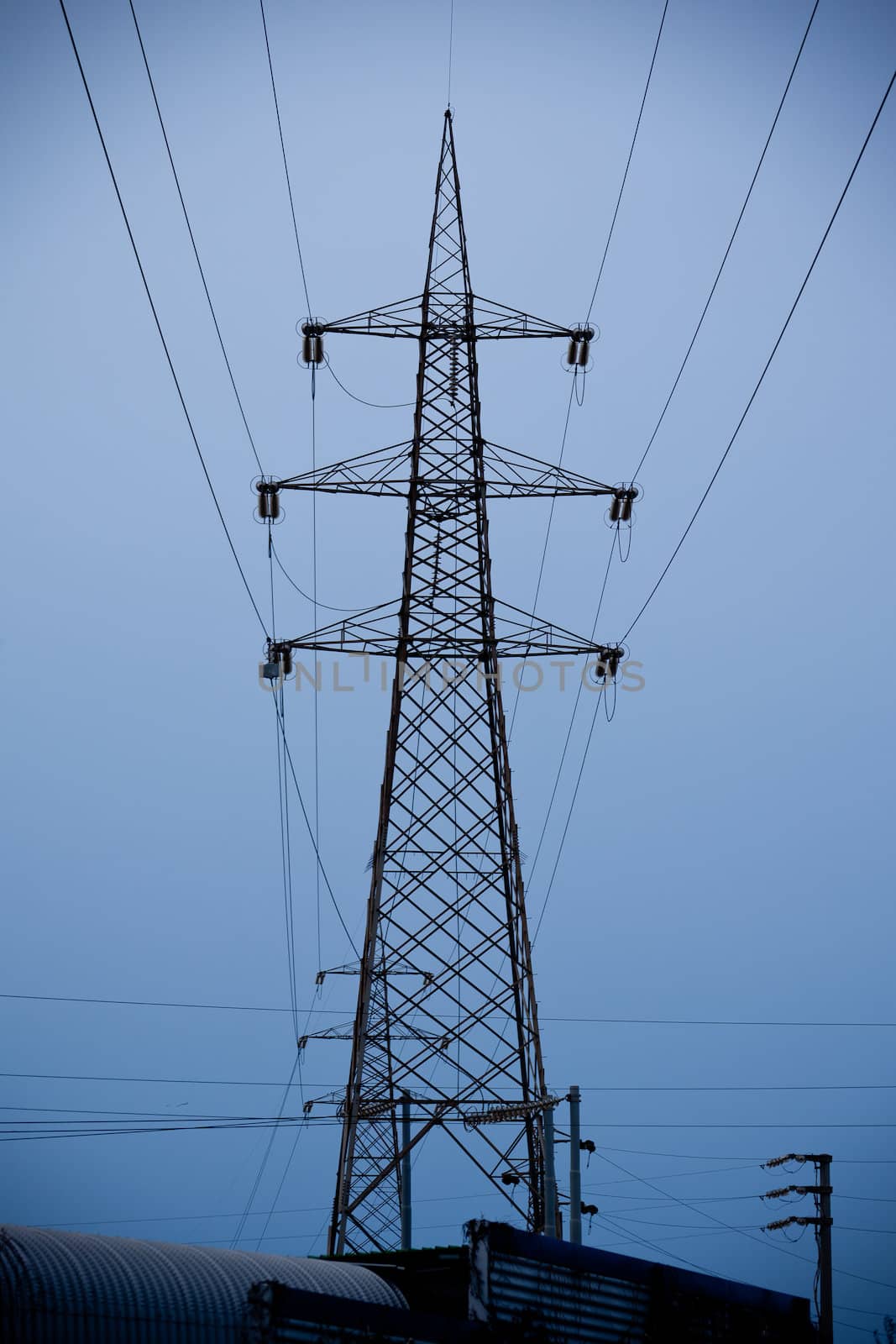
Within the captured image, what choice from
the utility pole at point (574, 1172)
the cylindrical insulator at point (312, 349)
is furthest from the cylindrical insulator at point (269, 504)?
the utility pole at point (574, 1172)

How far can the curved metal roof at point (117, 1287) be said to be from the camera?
28.4 feet

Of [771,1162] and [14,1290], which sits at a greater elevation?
[771,1162]

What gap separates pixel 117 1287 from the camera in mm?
9039

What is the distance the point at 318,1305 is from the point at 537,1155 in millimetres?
9385

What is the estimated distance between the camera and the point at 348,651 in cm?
1756

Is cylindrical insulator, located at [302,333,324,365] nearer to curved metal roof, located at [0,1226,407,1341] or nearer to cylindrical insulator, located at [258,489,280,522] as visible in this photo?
cylindrical insulator, located at [258,489,280,522]

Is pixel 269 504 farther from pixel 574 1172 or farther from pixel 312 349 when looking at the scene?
pixel 574 1172

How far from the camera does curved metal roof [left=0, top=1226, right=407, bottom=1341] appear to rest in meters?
8.66

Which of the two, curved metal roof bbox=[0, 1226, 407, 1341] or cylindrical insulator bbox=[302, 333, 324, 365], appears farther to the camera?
cylindrical insulator bbox=[302, 333, 324, 365]

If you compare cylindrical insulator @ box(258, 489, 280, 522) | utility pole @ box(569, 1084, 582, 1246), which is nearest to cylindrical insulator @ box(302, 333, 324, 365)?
cylindrical insulator @ box(258, 489, 280, 522)

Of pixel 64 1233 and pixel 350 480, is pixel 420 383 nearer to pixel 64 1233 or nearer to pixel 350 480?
pixel 350 480

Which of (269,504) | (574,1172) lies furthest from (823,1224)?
(269,504)

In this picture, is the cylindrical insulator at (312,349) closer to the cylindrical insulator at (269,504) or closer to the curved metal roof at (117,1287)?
the cylindrical insulator at (269,504)

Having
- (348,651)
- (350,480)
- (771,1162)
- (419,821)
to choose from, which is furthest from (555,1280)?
(771,1162)
